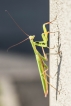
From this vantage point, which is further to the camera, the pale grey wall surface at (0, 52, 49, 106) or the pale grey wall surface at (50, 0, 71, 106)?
the pale grey wall surface at (0, 52, 49, 106)

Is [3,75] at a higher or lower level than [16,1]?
lower

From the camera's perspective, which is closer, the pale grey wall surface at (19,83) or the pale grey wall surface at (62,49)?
the pale grey wall surface at (62,49)

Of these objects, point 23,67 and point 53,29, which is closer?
point 53,29

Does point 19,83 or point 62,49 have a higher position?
point 62,49

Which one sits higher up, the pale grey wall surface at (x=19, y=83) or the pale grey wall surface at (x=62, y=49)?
the pale grey wall surface at (x=62, y=49)

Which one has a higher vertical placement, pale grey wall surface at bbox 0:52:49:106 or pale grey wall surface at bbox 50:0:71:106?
pale grey wall surface at bbox 50:0:71:106

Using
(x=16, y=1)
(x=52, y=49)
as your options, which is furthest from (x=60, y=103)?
(x=16, y=1)

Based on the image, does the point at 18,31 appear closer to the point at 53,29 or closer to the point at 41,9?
the point at 41,9

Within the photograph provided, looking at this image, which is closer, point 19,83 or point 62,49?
point 62,49
